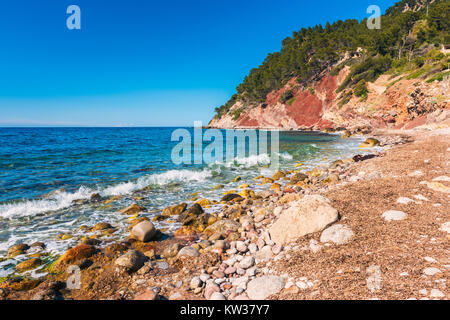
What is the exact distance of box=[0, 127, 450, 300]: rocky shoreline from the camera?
123 inches

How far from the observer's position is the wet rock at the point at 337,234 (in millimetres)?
4078

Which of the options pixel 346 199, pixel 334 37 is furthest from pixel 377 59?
pixel 346 199

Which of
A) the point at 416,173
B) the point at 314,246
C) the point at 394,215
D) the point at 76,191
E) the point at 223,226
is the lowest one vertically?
the point at 223,226

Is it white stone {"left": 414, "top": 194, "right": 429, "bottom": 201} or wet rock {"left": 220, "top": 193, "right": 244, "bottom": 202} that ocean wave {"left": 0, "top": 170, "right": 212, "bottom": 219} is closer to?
wet rock {"left": 220, "top": 193, "right": 244, "bottom": 202}

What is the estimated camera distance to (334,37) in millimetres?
69125

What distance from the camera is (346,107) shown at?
157 feet

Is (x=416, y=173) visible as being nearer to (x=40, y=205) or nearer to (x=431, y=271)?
(x=431, y=271)

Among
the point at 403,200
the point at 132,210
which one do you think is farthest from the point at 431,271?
the point at 132,210

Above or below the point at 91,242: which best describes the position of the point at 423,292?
above

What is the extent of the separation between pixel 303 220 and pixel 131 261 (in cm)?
376

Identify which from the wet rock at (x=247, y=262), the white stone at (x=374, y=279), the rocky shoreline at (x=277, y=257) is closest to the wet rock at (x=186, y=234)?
the rocky shoreline at (x=277, y=257)

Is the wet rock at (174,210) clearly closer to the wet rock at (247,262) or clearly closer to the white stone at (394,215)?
the wet rock at (247,262)

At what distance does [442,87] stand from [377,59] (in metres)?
29.8
